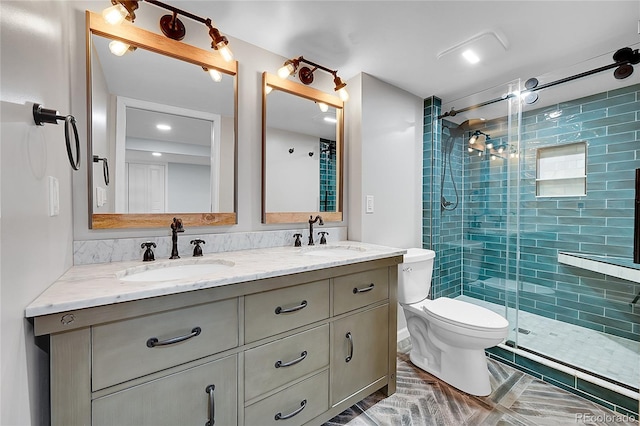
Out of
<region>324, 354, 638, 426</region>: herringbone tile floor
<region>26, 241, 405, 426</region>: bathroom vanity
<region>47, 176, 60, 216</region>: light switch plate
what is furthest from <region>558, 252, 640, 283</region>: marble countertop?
<region>47, 176, 60, 216</region>: light switch plate

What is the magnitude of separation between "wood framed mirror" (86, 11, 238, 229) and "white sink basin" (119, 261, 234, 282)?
0.25m

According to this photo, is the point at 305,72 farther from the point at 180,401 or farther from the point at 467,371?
the point at 467,371

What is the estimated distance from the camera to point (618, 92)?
7.22ft

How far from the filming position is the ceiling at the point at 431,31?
1416 millimetres

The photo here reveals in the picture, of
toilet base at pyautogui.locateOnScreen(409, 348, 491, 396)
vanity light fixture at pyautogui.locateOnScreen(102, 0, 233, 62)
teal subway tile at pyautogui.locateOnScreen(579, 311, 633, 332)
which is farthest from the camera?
teal subway tile at pyautogui.locateOnScreen(579, 311, 633, 332)

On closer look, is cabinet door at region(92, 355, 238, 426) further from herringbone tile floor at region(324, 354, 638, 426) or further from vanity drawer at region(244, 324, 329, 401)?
herringbone tile floor at region(324, 354, 638, 426)

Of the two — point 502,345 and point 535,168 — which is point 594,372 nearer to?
point 502,345

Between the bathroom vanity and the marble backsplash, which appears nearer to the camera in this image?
the bathroom vanity

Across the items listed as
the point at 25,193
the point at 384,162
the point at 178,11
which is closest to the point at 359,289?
the point at 384,162

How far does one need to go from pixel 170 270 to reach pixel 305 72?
1548 mm

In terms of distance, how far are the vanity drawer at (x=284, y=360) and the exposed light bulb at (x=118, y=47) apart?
1.55 metres

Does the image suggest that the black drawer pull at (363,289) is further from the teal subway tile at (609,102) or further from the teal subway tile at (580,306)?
the teal subway tile at (609,102)

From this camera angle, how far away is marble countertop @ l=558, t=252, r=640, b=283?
6.87 ft

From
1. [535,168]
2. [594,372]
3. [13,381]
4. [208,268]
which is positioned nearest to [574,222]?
[535,168]
